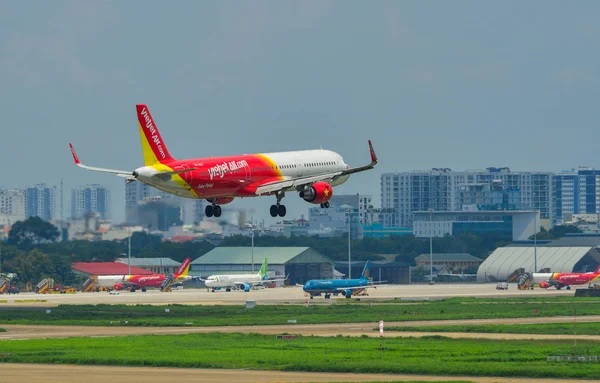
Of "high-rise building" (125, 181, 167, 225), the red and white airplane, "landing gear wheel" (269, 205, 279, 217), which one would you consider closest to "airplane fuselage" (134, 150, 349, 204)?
the red and white airplane

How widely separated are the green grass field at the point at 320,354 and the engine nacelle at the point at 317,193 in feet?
35.5

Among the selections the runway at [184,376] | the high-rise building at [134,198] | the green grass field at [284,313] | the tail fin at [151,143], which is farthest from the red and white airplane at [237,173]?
the high-rise building at [134,198]

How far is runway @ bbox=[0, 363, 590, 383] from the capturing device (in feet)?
233

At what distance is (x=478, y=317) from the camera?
13112cm

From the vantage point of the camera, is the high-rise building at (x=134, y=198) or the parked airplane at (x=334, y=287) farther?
the parked airplane at (x=334, y=287)

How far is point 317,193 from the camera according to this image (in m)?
92.6

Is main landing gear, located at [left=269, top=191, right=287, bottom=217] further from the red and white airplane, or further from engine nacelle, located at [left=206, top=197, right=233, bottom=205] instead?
engine nacelle, located at [left=206, top=197, right=233, bottom=205]

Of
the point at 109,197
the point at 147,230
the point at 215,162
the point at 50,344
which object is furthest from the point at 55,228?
the point at 215,162

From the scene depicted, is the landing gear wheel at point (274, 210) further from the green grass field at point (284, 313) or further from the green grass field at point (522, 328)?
the green grass field at point (284, 313)

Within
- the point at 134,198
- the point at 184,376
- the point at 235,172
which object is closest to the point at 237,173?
the point at 235,172

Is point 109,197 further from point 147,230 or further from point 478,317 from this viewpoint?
point 478,317

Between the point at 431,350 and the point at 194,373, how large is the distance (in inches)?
803

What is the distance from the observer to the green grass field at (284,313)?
12975 centimetres

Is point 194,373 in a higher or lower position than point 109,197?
lower
